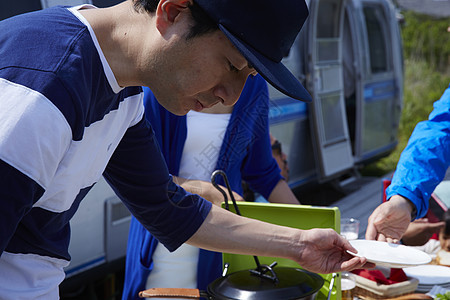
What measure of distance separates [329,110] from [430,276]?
4227 mm

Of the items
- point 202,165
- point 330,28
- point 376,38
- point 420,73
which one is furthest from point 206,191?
point 420,73

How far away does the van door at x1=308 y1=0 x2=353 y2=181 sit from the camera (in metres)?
6.02

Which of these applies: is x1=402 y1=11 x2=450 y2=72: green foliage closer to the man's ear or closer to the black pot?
the black pot

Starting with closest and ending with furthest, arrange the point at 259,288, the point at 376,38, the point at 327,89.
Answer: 1. the point at 259,288
2. the point at 327,89
3. the point at 376,38

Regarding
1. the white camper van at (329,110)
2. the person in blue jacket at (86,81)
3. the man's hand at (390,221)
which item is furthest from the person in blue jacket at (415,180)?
the white camper van at (329,110)

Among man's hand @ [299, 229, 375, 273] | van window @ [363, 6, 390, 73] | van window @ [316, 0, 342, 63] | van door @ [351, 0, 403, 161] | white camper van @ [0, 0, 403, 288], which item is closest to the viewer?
man's hand @ [299, 229, 375, 273]

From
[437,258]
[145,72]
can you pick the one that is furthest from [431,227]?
[145,72]

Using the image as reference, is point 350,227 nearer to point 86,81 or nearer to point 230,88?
point 230,88

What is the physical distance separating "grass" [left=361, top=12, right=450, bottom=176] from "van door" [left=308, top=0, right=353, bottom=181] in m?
2.14

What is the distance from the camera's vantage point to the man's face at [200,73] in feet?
3.70

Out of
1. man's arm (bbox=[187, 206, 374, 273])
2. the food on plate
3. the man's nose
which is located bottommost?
the food on plate

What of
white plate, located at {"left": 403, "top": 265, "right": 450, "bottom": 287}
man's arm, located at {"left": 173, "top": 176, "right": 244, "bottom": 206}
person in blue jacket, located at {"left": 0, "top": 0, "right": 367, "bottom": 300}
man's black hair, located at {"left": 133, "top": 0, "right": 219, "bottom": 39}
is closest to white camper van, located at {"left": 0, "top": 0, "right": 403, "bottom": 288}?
man's arm, located at {"left": 173, "top": 176, "right": 244, "bottom": 206}

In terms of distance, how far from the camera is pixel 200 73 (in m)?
1.16

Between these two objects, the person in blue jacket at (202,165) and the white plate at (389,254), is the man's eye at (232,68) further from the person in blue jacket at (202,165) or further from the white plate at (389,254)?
the person in blue jacket at (202,165)
